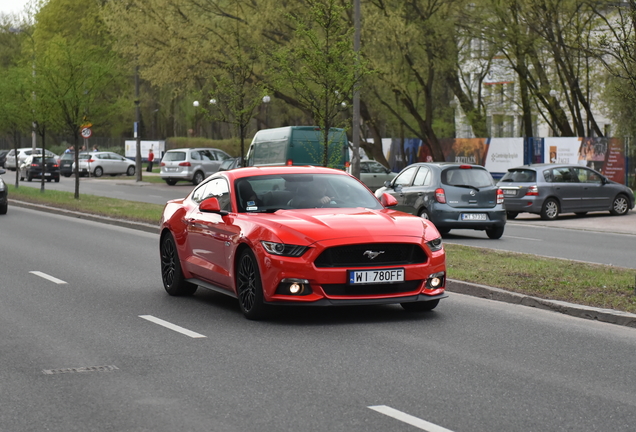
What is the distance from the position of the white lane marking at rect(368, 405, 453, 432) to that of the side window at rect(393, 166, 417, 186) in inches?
654

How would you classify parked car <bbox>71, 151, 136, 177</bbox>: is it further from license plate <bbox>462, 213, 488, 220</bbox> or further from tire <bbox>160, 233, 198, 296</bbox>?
tire <bbox>160, 233, 198, 296</bbox>

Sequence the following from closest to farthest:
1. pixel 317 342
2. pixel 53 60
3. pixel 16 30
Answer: pixel 317 342
pixel 53 60
pixel 16 30

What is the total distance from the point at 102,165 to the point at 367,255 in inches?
2197

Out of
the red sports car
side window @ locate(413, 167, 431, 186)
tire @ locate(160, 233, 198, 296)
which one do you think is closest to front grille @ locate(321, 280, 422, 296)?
the red sports car

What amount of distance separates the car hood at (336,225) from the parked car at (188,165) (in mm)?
40550

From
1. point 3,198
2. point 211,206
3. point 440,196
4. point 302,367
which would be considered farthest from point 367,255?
point 3,198

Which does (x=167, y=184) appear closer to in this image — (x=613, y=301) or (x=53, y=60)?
(x=53, y=60)

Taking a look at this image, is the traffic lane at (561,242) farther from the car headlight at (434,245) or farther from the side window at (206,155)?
the side window at (206,155)

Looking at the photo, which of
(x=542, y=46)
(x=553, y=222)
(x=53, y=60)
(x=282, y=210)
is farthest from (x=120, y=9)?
(x=282, y=210)

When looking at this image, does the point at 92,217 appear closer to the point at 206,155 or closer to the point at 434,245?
the point at 434,245

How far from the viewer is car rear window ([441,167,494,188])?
2217 cm

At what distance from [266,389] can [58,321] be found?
3805 mm

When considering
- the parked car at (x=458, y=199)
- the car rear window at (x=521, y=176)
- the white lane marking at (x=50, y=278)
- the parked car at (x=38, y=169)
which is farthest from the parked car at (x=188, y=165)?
the white lane marking at (x=50, y=278)

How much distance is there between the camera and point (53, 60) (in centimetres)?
3634
